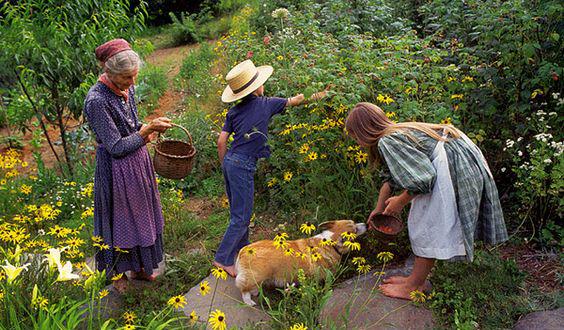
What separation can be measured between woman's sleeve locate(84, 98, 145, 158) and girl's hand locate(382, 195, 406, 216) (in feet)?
5.50

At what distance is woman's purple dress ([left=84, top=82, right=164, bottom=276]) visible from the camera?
3.29m

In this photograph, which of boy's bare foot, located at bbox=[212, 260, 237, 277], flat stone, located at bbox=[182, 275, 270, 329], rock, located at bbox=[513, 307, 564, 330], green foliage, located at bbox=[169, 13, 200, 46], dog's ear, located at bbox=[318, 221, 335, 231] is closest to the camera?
rock, located at bbox=[513, 307, 564, 330]

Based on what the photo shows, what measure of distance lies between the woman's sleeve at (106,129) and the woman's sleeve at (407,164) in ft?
5.31

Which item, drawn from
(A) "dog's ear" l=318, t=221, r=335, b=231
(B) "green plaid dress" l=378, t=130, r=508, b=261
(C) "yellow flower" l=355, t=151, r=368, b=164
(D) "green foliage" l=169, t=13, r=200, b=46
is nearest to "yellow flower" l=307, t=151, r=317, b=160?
(C) "yellow flower" l=355, t=151, r=368, b=164

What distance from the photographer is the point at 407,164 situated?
2957 mm

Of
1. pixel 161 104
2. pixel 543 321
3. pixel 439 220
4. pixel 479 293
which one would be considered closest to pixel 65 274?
pixel 439 220

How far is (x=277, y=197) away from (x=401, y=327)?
190cm

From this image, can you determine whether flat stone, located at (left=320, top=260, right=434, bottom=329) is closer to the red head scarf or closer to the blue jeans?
the blue jeans

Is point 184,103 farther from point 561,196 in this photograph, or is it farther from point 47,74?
point 561,196

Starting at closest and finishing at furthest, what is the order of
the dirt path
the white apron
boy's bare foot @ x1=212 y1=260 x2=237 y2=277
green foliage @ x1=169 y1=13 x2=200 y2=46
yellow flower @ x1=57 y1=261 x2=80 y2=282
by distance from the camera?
yellow flower @ x1=57 y1=261 x2=80 y2=282
the white apron
boy's bare foot @ x1=212 y1=260 x2=237 y2=277
the dirt path
green foliage @ x1=169 y1=13 x2=200 y2=46

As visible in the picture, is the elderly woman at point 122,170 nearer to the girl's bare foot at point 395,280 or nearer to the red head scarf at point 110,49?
the red head scarf at point 110,49

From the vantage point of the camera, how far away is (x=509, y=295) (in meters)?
3.26

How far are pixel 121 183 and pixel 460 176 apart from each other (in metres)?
2.17

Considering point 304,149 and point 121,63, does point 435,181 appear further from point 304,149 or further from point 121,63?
point 121,63
